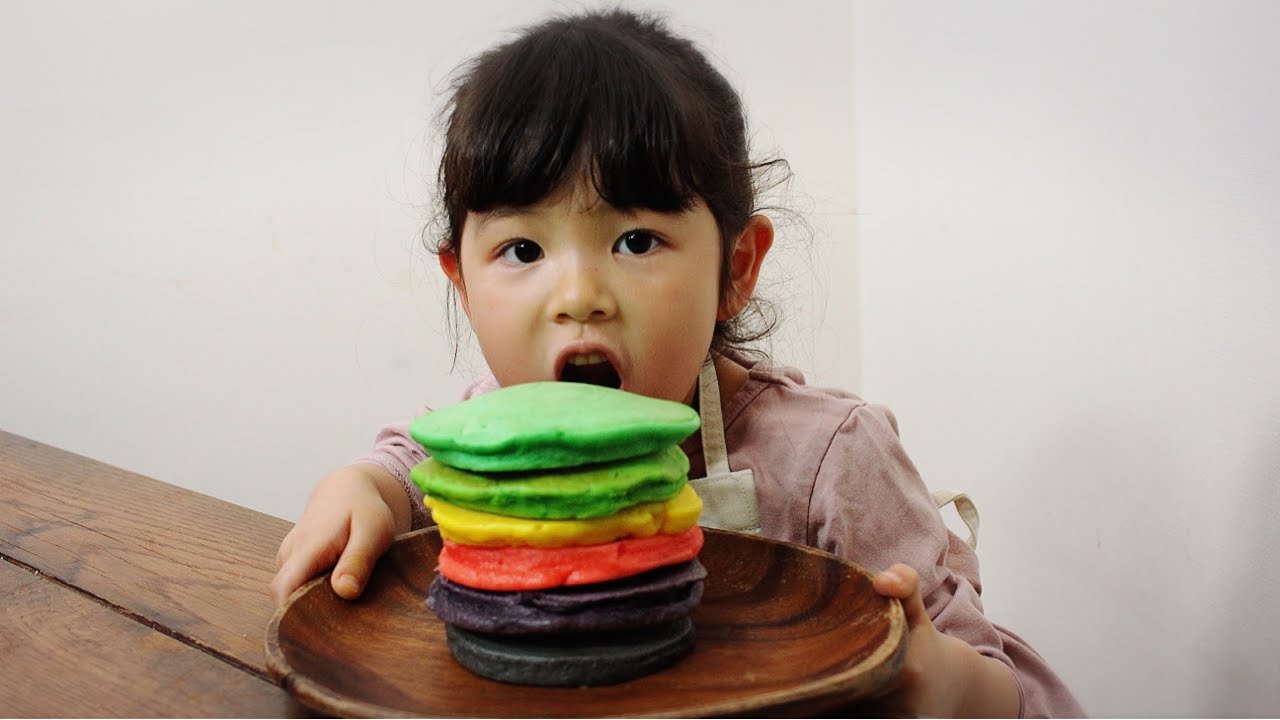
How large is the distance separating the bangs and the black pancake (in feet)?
1.12

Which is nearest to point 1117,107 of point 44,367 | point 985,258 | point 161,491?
point 985,258

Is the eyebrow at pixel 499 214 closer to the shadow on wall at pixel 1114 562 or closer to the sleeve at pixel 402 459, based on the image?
the sleeve at pixel 402 459

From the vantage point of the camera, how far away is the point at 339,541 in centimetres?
71

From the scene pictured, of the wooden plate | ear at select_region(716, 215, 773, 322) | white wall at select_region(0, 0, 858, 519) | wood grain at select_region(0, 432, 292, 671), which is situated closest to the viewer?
the wooden plate

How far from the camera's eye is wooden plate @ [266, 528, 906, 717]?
1.53 feet

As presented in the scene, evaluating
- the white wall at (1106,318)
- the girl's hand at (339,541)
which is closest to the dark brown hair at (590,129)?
the girl's hand at (339,541)

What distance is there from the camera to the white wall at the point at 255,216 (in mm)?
1854

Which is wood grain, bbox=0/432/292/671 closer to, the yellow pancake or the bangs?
the yellow pancake

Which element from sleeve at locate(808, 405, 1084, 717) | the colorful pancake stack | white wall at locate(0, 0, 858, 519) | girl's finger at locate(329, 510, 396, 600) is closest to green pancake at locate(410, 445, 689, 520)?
the colorful pancake stack

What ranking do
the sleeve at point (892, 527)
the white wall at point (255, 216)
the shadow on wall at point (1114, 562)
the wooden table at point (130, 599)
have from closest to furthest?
1. the wooden table at point (130, 599)
2. the sleeve at point (892, 527)
3. the shadow on wall at point (1114, 562)
4. the white wall at point (255, 216)

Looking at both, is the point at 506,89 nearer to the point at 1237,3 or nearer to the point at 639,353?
the point at 639,353

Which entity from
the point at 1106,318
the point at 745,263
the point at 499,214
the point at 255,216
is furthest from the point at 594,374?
the point at 255,216

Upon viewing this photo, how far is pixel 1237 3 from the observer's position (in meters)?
0.98

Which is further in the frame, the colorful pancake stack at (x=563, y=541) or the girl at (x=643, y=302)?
the girl at (x=643, y=302)
